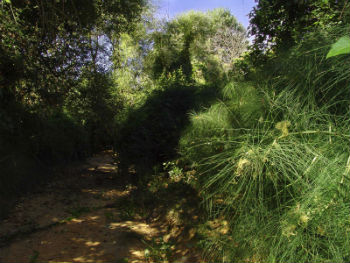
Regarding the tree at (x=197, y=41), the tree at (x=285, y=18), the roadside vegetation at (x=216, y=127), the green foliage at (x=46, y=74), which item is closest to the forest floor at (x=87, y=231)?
the roadside vegetation at (x=216, y=127)

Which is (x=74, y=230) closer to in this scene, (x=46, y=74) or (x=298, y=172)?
(x=46, y=74)

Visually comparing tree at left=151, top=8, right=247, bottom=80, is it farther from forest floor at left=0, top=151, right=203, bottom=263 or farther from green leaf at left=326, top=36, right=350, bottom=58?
green leaf at left=326, top=36, right=350, bottom=58

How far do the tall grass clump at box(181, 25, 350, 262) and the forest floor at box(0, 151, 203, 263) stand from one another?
1.53m

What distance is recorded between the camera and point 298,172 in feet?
Result: 5.20

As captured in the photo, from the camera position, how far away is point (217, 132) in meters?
2.97

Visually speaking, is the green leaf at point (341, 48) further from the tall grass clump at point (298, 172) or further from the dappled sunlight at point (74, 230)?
the dappled sunlight at point (74, 230)

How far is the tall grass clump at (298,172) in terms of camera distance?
1385 millimetres

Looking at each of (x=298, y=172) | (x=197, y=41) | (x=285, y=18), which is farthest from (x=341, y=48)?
(x=197, y=41)

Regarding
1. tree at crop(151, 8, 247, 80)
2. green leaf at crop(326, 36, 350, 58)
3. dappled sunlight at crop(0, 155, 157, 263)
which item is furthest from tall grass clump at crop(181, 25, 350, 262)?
tree at crop(151, 8, 247, 80)

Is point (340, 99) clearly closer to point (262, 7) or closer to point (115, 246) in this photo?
point (115, 246)

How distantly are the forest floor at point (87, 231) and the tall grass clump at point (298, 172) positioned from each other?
5.03 ft

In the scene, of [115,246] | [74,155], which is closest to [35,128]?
[115,246]

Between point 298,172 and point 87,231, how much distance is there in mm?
3650

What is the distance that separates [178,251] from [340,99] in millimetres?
2685
